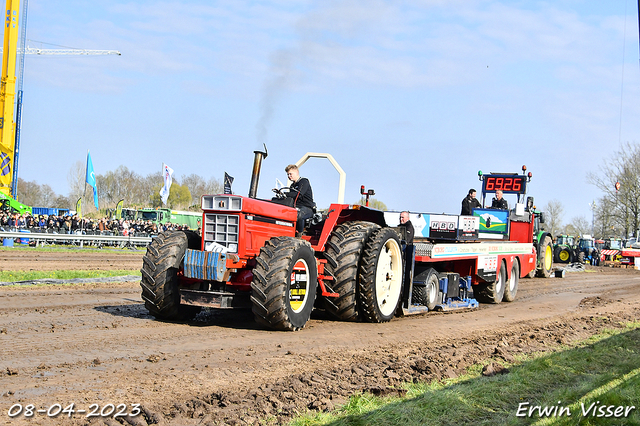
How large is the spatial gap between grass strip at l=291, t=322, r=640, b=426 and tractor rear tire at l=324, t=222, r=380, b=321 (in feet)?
8.76

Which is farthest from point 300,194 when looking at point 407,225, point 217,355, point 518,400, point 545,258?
point 545,258

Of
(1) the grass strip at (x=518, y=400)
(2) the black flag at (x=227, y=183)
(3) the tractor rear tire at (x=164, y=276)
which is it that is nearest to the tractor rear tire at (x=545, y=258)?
(1) the grass strip at (x=518, y=400)

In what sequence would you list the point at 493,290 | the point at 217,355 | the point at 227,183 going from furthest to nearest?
the point at 493,290
the point at 227,183
the point at 217,355

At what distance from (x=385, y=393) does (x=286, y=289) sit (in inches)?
103

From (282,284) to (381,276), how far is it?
2.41 m

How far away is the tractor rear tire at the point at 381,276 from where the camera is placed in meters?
8.66

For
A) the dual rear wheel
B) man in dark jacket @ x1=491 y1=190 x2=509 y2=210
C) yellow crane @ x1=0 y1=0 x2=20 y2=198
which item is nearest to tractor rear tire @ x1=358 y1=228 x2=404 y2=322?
the dual rear wheel

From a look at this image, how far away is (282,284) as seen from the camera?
7145 millimetres

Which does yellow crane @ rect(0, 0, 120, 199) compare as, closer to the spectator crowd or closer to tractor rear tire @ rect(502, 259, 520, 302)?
the spectator crowd

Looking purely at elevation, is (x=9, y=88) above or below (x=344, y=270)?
above

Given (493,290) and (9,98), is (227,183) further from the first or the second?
(9,98)

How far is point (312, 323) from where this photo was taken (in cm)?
847

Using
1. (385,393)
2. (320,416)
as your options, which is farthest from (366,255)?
(320,416)

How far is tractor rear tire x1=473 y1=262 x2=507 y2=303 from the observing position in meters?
12.7
